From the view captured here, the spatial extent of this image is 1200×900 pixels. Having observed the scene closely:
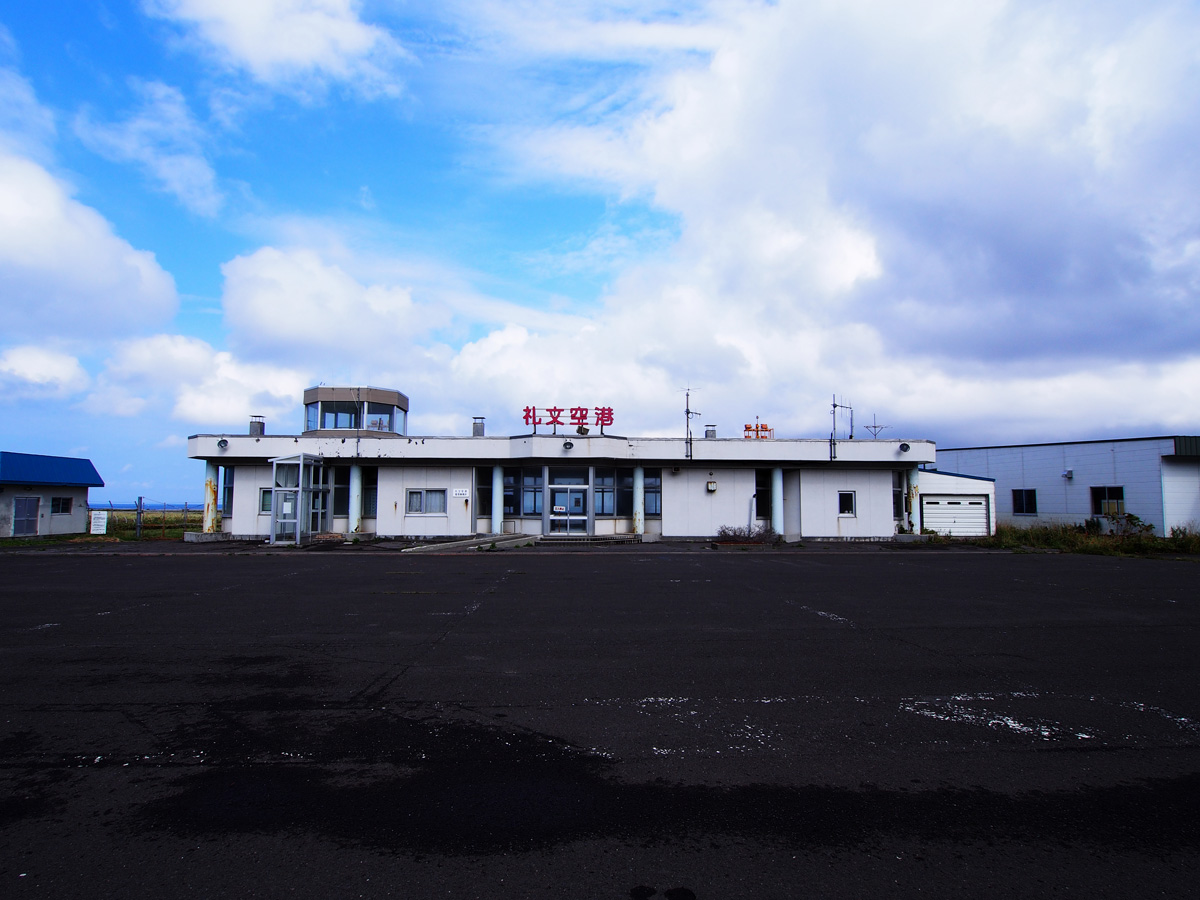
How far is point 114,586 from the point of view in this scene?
13.2 meters

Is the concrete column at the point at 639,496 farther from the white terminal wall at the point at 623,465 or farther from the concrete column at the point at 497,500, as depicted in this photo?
the concrete column at the point at 497,500

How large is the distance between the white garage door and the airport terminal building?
1773mm

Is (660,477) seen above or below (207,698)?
above

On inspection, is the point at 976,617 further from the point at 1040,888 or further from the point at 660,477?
the point at 660,477

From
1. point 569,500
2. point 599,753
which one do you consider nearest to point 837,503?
point 569,500

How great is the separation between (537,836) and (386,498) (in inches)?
1019

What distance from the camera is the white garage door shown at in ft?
98.3

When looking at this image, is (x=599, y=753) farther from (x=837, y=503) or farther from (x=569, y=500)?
(x=837, y=503)

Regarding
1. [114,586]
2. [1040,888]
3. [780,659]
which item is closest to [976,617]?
[780,659]

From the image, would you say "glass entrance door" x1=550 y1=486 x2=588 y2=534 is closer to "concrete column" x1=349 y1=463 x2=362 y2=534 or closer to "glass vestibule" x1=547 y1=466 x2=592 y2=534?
"glass vestibule" x1=547 y1=466 x2=592 y2=534

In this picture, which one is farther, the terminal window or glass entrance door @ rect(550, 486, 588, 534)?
the terminal window

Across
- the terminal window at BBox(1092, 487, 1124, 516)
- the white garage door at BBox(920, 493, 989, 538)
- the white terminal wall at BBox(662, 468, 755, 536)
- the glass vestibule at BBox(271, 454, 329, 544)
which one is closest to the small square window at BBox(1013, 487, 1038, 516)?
the terminal window at BBox(1092, 487, 1124, 516)

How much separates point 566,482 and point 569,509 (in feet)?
3.84

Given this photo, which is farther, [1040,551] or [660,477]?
[660,477]
